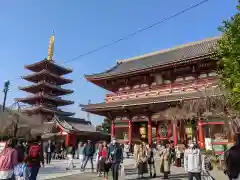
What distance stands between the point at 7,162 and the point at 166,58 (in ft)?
67.2

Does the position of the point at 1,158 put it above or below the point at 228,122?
below

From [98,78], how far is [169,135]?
9.05m

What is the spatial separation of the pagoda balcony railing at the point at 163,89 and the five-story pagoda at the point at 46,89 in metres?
21.2

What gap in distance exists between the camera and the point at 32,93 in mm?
45500

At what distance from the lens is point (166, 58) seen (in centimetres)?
2414

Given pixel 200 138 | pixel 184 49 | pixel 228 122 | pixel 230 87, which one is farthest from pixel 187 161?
pixel 184 49

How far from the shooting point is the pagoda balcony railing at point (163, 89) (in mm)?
18123

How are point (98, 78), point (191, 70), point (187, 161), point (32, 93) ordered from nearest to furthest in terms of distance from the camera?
point (187, 161) → point (191, 70) → point (98, 78) → point (32, 93)

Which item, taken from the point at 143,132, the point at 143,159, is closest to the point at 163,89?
the point at 143,132

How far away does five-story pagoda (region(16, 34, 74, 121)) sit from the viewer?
41.2 metres

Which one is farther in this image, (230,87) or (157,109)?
(157,109)

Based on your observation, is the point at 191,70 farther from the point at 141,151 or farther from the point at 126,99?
the point at 141,151

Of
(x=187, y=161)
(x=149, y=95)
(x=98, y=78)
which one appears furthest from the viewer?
(x=98, y=78)

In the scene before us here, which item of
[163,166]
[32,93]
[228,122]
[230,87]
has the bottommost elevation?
[163,166]
